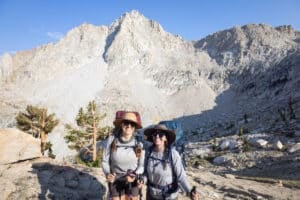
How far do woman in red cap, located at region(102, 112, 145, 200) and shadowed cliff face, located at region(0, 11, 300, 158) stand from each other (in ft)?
304

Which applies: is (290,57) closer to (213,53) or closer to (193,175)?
(213,53)

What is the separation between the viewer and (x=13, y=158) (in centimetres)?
1102

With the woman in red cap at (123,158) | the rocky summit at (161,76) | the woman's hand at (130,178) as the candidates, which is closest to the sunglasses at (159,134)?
the woman in red cap at (123,158)

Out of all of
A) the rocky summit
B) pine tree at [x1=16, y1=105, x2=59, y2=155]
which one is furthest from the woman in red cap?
the rocky summit

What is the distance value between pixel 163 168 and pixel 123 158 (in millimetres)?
847

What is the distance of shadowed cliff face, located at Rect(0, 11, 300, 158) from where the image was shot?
113062mm

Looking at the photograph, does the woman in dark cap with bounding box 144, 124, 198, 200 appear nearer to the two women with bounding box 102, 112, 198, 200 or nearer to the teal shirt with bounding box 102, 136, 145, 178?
the two women with bounding box 102, 112, 198, 200

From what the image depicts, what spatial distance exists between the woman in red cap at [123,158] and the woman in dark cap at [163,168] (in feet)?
1.31

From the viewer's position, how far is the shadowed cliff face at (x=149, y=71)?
11306 cm

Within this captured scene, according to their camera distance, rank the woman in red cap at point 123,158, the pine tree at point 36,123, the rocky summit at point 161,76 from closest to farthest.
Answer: the woman in red cap at point 123,158
the pine tree at point 36,123
the rocky summit at point 161,76

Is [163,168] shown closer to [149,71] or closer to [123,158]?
[123,158]

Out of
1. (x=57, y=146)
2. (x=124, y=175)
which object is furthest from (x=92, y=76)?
(x=124, y=175)

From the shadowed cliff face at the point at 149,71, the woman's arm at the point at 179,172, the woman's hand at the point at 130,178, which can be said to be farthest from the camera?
the shadowed cliff face at the point at 149,71

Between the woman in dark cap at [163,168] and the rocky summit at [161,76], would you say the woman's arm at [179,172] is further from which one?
the rocky summit at [161,76]
